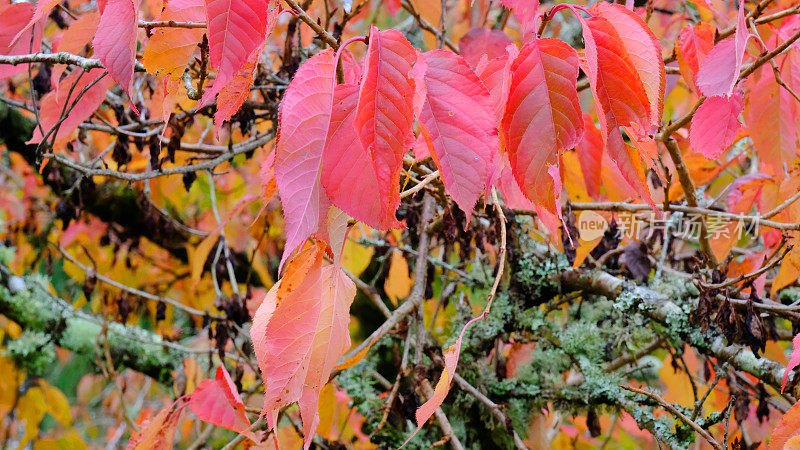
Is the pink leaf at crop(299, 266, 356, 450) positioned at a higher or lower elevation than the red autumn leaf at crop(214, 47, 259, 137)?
lower

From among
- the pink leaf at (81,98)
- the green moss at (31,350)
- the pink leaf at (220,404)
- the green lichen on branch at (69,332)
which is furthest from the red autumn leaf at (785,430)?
the green moss at (31,350)

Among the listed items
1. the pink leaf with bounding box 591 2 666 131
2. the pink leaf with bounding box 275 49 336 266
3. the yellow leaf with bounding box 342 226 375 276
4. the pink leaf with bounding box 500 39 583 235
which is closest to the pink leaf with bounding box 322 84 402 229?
the pink leaf with bounding box 275 49 336 266

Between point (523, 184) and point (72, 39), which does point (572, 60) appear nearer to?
point (523, 184)

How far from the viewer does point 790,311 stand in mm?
960

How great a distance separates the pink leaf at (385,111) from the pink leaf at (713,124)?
1.66ft

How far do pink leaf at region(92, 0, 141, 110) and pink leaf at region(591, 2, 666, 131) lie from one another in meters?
0.44

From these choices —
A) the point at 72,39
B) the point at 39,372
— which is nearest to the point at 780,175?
the point at 72,39

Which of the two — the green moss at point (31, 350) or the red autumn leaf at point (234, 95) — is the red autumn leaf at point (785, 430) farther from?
the green moss at point (31, 350)

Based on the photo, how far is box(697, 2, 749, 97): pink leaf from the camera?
0.67m

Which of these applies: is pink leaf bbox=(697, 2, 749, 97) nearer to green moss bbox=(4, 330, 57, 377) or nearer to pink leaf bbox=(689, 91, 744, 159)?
pink leaf bbox=(689, 91, 744, 159)

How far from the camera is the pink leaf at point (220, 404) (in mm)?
833

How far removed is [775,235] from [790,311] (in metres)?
0.35

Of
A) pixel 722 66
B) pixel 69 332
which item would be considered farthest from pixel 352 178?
pixel 69 332

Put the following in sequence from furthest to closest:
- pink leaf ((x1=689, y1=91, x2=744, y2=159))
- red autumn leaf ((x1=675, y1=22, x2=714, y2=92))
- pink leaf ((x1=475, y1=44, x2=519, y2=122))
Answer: red autumn leaf ((x1=675, y1=22, x2=714, y2=92))
pink leaf ((x1=689, y1=91, x2=744, y2=159))
pink leaf ((x1=475, y1=44, x2=519, y2=122))
